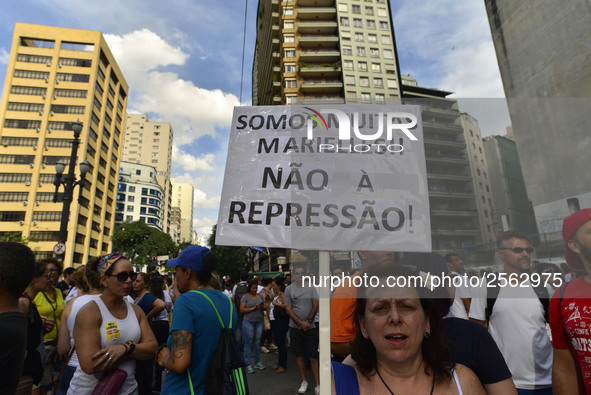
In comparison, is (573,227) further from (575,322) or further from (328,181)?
(328,181)

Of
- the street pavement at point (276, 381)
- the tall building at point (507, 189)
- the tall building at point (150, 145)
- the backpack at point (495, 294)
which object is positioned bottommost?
the street pavement at point (276, 381)

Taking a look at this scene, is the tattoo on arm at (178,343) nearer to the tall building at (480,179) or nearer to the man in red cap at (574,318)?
the tall building at (480,179)

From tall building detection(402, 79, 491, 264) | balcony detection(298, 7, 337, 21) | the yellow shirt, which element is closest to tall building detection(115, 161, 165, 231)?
balcony detection(298, 7, 337, 21)

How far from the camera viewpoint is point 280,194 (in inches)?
86.6

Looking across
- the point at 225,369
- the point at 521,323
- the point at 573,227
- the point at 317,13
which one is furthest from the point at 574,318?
the point at 317,13

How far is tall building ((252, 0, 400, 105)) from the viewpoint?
43.5 m

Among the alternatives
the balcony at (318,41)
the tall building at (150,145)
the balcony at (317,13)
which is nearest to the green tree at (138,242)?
the balcony at (318,41)

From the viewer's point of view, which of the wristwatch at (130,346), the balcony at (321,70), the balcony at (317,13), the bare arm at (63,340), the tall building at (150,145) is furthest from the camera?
the tall building at (150,145)

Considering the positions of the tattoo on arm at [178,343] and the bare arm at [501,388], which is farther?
the tattoo on arm at [178,343]

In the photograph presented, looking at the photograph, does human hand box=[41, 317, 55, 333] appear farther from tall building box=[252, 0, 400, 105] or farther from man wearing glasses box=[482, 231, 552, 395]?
tall building box=[252, 0, 400, 105]

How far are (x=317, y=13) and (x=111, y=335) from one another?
166 feet

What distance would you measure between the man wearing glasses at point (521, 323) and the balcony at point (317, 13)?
161ft

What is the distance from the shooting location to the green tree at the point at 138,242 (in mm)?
57625

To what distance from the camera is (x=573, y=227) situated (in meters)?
1.95
